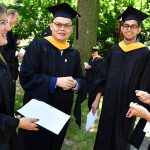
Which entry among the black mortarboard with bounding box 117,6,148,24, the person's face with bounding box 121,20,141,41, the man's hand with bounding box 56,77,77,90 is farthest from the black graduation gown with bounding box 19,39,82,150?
the black mortarboard with bounding box 117,6,148,24

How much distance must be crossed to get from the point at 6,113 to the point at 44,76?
1198mm

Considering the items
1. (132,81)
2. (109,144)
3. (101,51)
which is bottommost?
(101,51)

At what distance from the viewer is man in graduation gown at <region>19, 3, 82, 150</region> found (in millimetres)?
4101

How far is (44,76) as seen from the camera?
411 cm

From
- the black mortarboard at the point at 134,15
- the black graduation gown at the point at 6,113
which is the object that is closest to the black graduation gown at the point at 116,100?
the black mortarboard at the point at 134,15

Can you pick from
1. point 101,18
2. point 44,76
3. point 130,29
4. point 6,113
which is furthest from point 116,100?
point 101,18

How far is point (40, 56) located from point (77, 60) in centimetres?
55

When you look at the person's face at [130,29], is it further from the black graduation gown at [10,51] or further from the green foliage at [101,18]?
the green foliage at [101,18]

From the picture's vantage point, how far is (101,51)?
54.9ft

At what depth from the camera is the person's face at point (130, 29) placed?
4.48 meters

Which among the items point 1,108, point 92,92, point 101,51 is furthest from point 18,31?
point 1,108

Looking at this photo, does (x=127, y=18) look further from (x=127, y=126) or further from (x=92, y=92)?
(x=127, y=126)

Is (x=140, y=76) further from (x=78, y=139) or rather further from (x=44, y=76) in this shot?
(x=78, y=139)

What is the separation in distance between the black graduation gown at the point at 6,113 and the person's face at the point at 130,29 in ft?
6.56
